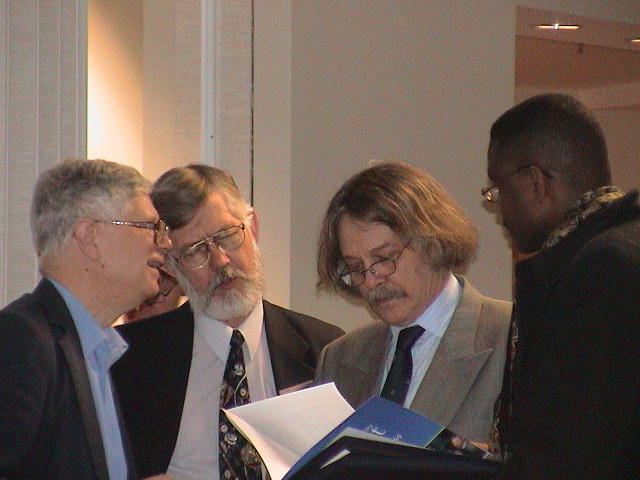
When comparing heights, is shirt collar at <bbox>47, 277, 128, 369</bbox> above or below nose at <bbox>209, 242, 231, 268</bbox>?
below

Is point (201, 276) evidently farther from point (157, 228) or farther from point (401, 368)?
point (401, 368)

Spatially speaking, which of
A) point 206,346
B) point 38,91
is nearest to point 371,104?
point 38,91

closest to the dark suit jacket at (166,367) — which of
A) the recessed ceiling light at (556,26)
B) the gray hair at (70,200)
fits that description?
the gray hair at (70,200)

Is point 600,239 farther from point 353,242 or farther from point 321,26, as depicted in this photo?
point 321,26

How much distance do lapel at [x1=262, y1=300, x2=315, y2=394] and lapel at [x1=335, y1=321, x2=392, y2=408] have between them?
0.79ft

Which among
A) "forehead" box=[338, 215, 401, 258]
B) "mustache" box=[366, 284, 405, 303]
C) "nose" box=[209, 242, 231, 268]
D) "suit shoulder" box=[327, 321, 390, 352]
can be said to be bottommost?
"suit shoulder" box=[327, 321, 390, 352]

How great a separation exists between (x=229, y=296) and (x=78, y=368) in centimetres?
72

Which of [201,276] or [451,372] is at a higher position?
[201,276]

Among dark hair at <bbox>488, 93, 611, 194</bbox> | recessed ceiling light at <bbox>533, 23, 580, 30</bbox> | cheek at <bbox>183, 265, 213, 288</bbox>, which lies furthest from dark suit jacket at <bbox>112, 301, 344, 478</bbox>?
recessed ceiling light at <bbox>533, 23, 580, 30</bbox>

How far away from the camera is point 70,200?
2.55 meters

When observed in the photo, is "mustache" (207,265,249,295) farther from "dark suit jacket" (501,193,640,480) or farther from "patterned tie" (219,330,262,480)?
"dark suit jacket" (501,193,640,480)

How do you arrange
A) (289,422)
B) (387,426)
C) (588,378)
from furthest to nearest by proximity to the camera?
(289,422), (387,426), (588,378)

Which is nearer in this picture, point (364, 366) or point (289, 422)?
point (289, 422)

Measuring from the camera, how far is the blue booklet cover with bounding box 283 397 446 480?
1.80 meters
